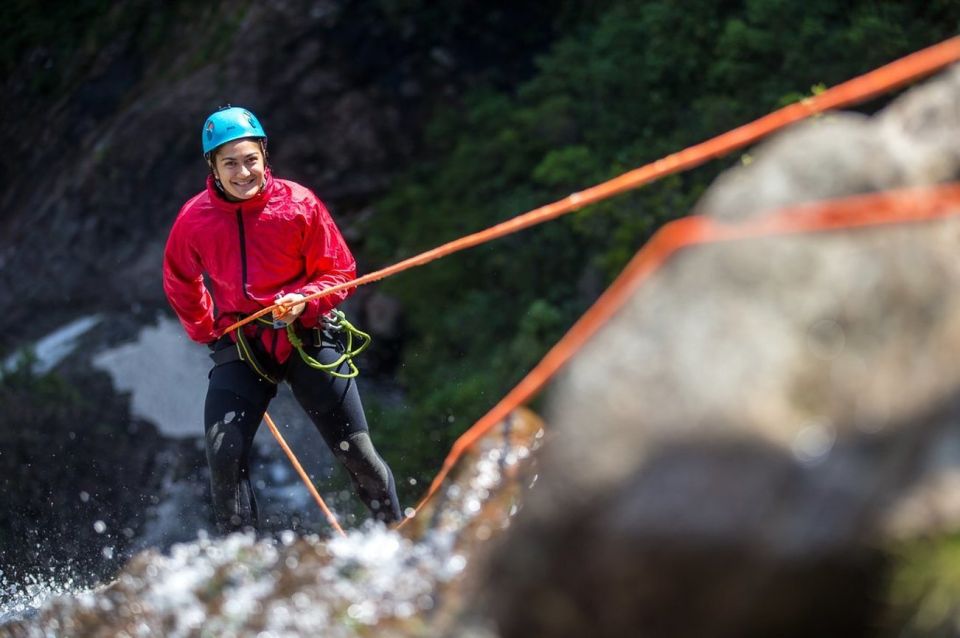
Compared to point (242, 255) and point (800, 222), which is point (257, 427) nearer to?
point (242, 255)

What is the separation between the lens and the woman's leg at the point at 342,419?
4.40m

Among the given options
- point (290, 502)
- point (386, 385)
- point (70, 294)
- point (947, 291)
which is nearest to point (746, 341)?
point (947, 291)

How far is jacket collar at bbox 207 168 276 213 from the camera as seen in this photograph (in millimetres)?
4348

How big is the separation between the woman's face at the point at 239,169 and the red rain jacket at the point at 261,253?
0.04 meters

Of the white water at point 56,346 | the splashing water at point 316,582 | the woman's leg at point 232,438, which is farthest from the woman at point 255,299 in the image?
the white water at point 56,346

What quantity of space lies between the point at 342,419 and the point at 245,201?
0.93 m

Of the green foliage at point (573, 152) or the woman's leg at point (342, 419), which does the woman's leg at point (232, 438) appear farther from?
the green foliage at point (573, 152)

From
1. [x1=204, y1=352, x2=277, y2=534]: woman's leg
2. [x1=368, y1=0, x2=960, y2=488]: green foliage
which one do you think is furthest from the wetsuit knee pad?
[x1=368, y1=0, x2=960, y2=488]: green foliage

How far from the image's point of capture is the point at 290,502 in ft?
29.4

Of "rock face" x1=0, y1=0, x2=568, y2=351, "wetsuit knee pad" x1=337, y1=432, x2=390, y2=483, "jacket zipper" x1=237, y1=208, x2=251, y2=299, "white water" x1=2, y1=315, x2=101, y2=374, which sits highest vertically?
"jacket zipper" x1=237, y1=208, x2=251, y2=299

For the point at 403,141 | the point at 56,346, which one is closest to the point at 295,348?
the point at 56,346

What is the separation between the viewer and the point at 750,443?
2084 mm

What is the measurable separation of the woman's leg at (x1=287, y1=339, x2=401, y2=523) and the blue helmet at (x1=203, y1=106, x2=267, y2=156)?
34.7 inches

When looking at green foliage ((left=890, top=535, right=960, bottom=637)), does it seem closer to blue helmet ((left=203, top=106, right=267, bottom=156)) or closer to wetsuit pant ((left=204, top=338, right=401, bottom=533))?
wetsuit pant ((left=204, top=338, right=401, bottom=533))
